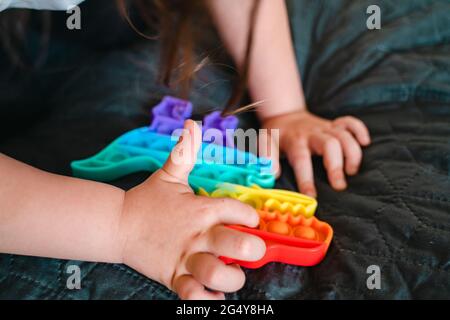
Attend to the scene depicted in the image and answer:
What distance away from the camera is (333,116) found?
713 millimetres

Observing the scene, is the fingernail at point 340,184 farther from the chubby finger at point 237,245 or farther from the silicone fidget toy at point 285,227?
the chubby finger at point 237,245

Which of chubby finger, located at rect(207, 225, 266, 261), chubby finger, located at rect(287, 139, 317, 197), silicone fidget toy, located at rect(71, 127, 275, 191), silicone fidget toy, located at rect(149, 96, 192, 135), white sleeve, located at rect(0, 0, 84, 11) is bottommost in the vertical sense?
chubby finger, located at rect(287, 139, 317, 197)

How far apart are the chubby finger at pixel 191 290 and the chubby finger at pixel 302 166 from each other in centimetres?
19

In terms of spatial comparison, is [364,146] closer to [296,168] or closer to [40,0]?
[296,168]

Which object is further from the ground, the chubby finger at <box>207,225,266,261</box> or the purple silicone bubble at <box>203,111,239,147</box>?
the purple silicone bubble at <box>203,111,239,147</box>

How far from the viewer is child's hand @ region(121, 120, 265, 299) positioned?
43 cm

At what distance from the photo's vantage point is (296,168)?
616 millimetres

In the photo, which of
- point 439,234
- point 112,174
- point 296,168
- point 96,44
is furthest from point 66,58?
point 439,234

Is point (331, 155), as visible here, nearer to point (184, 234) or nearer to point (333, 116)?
point (333, 116)

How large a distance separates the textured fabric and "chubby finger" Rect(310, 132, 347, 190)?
0.5 inches

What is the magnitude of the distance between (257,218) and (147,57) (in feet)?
1.25

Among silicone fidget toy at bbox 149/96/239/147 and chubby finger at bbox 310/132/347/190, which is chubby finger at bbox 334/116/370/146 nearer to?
chubby finger at bbox 310/132/347/190

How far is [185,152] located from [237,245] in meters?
0.10

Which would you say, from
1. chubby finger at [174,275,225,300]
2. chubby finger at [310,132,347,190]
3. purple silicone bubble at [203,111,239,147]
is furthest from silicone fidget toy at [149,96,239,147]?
chubby finger at [174,275,225,300]
